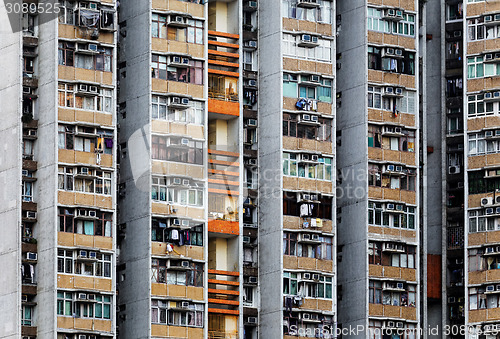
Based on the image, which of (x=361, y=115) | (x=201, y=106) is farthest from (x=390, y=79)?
(x=201, y=106)

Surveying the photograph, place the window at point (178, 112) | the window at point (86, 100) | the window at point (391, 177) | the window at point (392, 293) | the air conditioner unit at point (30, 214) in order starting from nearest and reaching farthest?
the air conditioner unit at point (30, 214) → the window at point (86, 100) → the window at point (178, 112) → the window at point (392, 293) → the window at point (391, 177)

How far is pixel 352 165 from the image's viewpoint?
400 ft

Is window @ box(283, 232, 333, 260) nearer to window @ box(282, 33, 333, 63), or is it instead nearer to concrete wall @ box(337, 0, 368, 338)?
concrete wall @ box(337, 0, 368, 338)

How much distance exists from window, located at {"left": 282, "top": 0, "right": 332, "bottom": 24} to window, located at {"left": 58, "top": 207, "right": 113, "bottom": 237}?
1693cm

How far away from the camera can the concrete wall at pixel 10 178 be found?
4345 inches

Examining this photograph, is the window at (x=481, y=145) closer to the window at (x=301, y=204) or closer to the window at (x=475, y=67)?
the window at (x=475, y=67)

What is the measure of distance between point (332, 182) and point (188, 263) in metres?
10.8

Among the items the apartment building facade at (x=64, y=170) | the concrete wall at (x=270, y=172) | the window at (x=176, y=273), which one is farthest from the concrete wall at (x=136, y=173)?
the concrete wall at (x=270, y=172)

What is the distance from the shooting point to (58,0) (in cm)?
11381

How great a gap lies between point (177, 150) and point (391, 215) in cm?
1427

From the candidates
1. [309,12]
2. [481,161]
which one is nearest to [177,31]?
[309,12]

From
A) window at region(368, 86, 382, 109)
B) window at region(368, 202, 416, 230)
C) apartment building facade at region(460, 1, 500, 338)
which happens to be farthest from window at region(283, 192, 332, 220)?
apartment building facade at region(460, 1, 500, 338)

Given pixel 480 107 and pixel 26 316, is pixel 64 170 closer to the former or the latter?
pixel 26 316

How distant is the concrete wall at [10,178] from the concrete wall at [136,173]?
6695 mm
